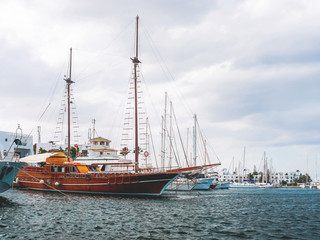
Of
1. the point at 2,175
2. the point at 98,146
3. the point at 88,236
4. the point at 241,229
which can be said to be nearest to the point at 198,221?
the point at 241,229

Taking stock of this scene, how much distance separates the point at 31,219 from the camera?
20.1 m

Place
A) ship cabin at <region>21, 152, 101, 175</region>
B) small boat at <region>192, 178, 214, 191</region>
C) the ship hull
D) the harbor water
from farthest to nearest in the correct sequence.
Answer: small boat at <region>192, 178, 214, 191</region>
ship cabin at <region>21, 152, 101, 175</region>
the ship hull
the harbor water

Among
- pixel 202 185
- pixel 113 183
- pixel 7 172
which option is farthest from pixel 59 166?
pixel 202 185

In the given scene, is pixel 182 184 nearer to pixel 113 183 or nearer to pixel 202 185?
pixel 202 185

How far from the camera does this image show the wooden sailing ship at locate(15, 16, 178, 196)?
36.6m

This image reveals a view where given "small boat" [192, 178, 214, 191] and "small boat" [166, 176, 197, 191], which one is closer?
"small boat" [166, 176, 197, 191]

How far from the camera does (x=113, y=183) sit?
37625 mm

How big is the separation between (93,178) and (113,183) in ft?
9.44

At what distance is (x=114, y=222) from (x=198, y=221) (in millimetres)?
5503

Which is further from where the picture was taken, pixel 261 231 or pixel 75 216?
pixel 75 216

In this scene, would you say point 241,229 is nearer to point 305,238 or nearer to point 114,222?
point 305,238

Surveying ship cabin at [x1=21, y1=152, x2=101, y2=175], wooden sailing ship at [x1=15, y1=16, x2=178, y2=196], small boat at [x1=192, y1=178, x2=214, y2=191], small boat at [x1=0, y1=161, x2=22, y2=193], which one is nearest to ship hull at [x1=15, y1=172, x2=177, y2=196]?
wooden sailing ship at [x1=15, y1=16, x2=178, y2=196]

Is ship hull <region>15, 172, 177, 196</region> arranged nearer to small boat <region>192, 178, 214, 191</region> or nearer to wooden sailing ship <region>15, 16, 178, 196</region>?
wooden sailing ship <region>15, 16, 178, 196</region>

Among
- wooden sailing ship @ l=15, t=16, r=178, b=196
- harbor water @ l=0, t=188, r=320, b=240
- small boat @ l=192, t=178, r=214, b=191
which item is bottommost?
small boat @ l=192, t=178, r=214, b=191
